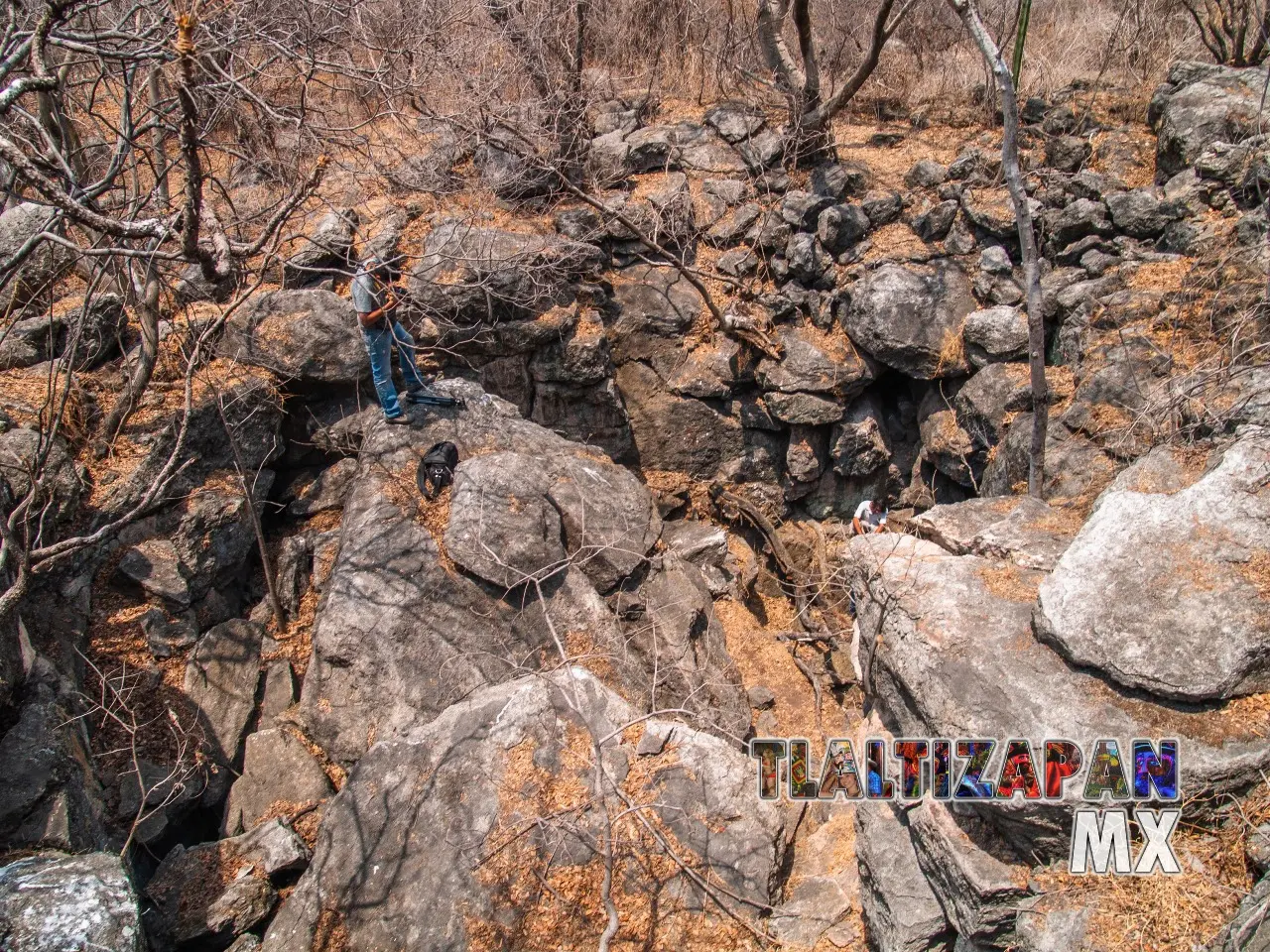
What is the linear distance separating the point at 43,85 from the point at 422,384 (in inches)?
139

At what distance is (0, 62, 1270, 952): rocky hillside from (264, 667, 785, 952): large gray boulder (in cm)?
Result: 2

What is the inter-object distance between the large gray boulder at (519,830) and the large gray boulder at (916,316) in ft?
16.4

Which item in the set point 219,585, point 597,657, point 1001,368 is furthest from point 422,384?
point 1001,368

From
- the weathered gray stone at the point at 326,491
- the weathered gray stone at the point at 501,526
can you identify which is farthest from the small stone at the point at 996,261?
the weathered gray stone at the point at 326,491

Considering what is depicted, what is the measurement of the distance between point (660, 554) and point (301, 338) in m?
3.59

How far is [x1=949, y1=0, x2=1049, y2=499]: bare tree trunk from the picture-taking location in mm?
5164

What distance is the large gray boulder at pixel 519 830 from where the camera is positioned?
367 cm

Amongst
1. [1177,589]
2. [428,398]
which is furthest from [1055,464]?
[428,398]

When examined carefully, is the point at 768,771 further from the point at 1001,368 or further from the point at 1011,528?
the point at 1001,368

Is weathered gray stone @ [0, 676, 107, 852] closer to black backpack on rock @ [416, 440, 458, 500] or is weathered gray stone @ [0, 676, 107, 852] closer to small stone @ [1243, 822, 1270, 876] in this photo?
black backpack on rock @ [416, 440, 458, 500]

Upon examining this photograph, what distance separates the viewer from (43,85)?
263 cm

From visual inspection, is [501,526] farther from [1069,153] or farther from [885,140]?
[885,140]

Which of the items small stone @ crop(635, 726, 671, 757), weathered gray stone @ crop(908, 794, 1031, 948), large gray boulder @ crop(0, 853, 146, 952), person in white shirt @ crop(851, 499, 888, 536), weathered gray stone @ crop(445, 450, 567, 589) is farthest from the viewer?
person in white shirt @ crop(851, 499, 888, 536)

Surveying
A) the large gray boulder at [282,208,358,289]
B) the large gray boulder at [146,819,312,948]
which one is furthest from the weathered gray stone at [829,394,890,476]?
the large gray boulder at [146,819,312,948]
